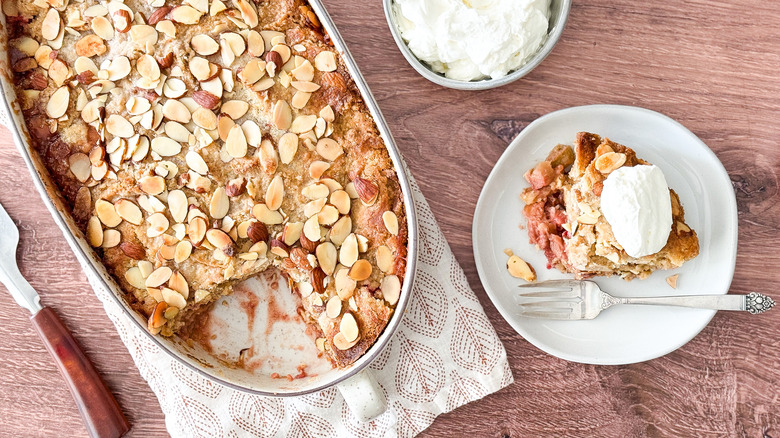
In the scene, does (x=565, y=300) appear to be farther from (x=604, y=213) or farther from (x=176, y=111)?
(x=176, y=111)

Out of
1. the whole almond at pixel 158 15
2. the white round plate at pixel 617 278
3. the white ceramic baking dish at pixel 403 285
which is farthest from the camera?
the white round plate at pixel 617 278

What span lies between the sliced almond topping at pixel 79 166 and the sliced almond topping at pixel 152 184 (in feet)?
0.50

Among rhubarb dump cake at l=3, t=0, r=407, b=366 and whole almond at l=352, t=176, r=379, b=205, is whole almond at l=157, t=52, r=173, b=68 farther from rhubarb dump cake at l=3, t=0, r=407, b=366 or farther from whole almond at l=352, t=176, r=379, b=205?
whole almond at l=352, t=176, r=379, b=205

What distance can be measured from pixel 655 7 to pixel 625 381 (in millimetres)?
1247

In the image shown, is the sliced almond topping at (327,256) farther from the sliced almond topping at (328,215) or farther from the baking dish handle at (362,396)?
the baking dish handle at (362,396)

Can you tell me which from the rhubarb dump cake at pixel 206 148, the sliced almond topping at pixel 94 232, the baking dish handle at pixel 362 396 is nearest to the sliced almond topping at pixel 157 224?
the rhubarb dump cake at pixel 206 148

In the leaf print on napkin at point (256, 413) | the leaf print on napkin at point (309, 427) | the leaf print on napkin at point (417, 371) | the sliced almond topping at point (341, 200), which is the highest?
the sliced almond topping at point (341, 200)

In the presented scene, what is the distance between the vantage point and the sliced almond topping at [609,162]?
1.64 meters

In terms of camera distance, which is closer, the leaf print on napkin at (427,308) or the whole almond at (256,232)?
the whole almond at (256,232)

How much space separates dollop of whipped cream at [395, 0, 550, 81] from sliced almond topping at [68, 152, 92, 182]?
3.24ft

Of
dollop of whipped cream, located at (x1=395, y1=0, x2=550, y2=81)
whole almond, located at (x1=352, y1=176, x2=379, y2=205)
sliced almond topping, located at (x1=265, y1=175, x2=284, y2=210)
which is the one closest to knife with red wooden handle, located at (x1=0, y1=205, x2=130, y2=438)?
sliced almond topping, located at (x1=265, y1=175, x2=284, y2=210)

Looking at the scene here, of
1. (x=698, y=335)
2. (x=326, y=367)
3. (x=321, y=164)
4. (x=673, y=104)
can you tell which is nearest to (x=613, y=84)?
(x=673, y=104)

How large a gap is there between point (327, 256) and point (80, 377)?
0.96 metres

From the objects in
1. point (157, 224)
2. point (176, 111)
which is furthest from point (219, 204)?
point (176, 111)
